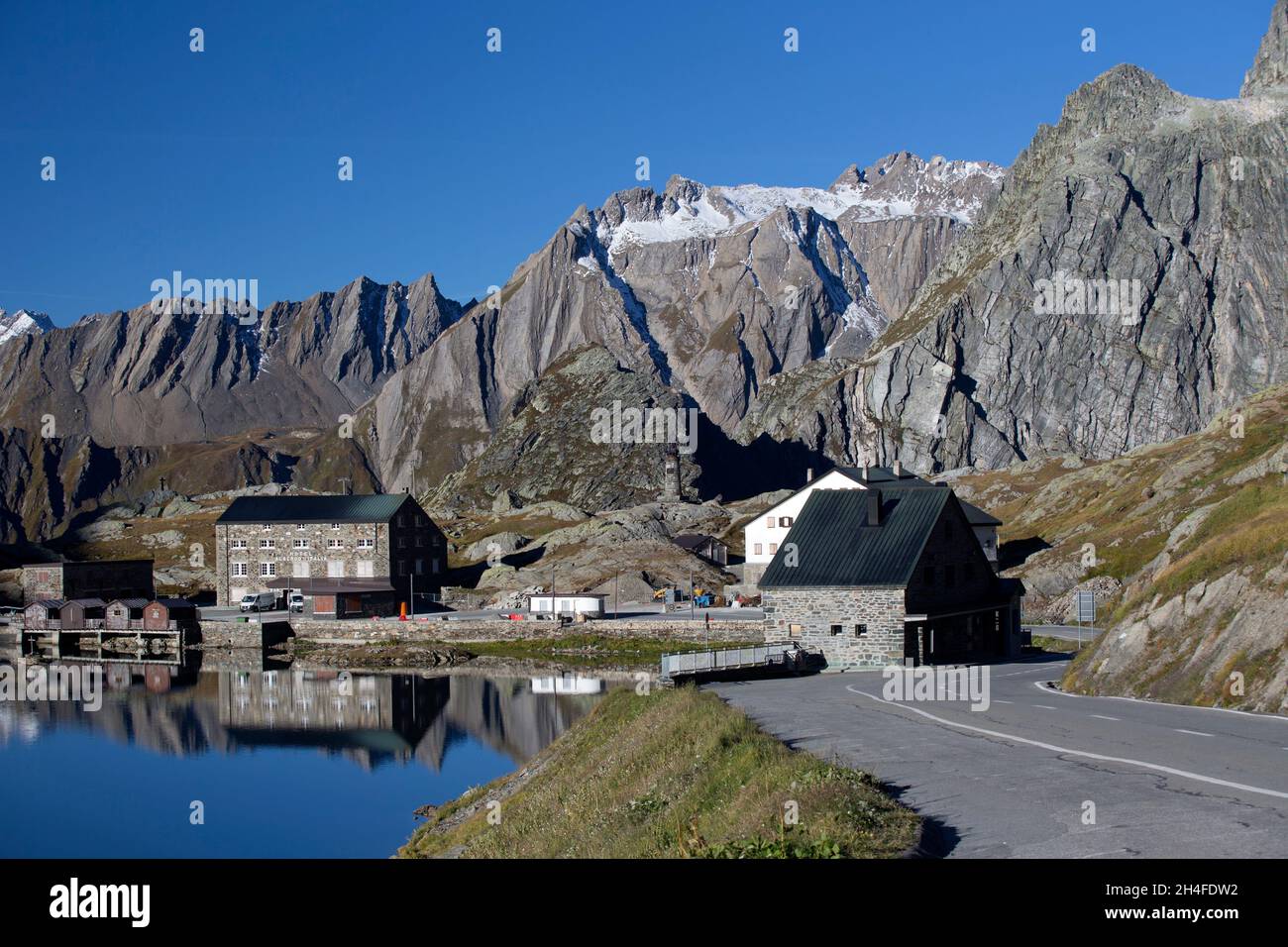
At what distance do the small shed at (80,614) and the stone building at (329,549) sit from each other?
12845 mm

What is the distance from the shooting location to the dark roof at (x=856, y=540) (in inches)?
2201

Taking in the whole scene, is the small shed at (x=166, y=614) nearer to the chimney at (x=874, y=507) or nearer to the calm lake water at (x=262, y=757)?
the calm lake water at (x=262, y=757)

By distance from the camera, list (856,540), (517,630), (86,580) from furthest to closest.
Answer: (86,580) → (517,630) → (856,540)

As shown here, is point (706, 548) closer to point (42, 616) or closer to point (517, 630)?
point (517, 630)

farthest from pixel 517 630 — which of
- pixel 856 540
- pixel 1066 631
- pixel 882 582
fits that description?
pixel 882 582

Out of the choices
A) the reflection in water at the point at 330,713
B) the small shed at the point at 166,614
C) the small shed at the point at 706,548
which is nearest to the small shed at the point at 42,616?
the small shed at the point at 166,614

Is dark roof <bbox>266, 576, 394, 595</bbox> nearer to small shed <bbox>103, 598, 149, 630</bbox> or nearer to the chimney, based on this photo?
small shed <bbox>103, 598, 149, 630</bbox>

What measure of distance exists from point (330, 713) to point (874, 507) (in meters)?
32.7

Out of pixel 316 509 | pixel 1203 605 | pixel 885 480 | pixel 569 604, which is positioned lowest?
pixel 569 604

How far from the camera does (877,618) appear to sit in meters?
54.9

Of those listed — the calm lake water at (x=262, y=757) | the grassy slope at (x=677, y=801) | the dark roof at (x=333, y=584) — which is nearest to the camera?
the grassy slope at (x=677, y=801)

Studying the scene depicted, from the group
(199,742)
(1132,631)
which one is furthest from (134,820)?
(1132,631)

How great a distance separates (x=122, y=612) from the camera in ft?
341

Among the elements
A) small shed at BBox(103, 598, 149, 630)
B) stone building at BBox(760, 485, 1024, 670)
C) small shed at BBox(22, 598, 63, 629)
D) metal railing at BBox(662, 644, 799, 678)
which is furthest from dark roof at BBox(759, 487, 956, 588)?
small shed at BBox(22, 598, 63, 629)
